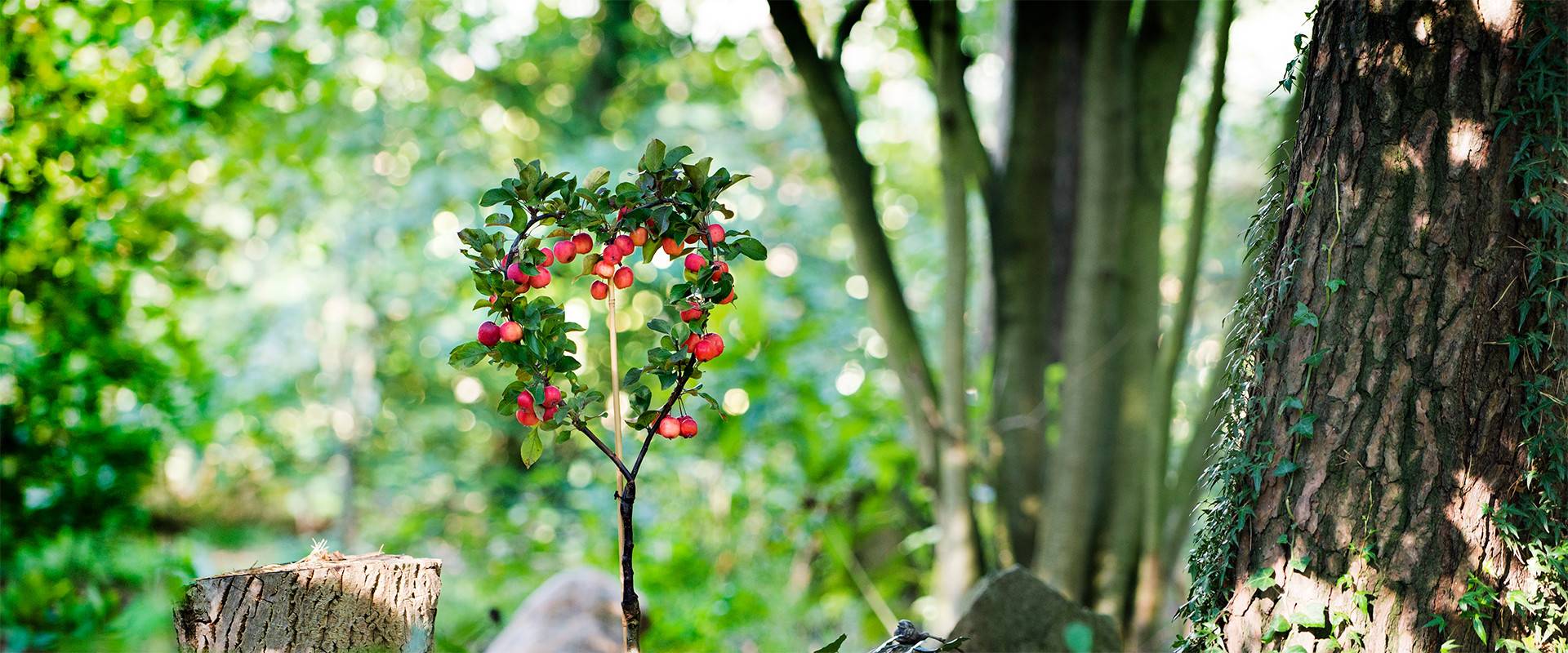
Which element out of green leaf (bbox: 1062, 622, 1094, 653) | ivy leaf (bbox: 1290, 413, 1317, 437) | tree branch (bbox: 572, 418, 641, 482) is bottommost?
green leaf (bbox: 1062, 622, 1094, 653)

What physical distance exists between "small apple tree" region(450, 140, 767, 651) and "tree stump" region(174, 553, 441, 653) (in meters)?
0.31

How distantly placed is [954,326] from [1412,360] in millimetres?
1641

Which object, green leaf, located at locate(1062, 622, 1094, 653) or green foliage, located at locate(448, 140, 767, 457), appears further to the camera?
green leaf, located at locate(1062, 622, 1094, 653)

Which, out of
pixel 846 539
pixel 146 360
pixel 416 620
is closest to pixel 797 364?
pixel 846 539

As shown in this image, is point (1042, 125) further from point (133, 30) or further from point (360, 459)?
point (360, 459)

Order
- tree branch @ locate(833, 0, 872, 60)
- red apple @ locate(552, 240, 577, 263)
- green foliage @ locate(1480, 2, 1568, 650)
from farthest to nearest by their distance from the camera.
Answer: tree branch @ locate(833, 0, 872, 60), red apple @ locate(552, 240, 577, 263), green foliage @ locate(1480, 2, 1568, 650)

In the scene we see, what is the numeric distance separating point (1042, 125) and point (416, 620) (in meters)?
2.60

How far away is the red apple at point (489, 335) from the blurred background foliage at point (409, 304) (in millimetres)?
1079

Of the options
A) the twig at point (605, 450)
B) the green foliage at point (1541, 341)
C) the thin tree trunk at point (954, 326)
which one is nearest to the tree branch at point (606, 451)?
the twig at point (605, 450)

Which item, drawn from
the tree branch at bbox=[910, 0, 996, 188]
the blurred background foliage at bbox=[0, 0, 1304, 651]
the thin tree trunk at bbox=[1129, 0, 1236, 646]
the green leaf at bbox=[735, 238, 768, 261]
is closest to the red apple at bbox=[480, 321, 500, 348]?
the green leaf at bbox=[735, 238, 768, 261]

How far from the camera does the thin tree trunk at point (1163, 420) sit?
9.06 feet

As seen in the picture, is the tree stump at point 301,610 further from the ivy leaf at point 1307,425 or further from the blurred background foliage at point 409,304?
the ivy leaf at point 1307,425

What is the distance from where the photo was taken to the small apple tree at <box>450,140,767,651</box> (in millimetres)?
1419

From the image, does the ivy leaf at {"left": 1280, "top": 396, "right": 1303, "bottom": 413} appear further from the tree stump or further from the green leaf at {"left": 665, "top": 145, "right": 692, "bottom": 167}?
the tree stump
